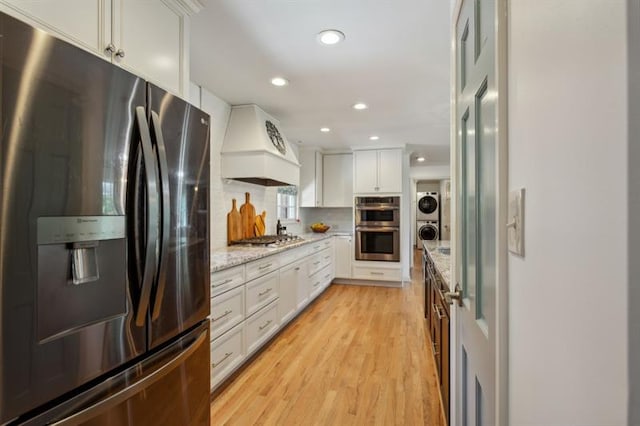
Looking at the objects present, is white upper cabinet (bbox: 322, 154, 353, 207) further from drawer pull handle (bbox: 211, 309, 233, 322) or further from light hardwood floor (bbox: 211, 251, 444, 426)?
drawer pull handle (bbox: 211, 309, 233, 322)

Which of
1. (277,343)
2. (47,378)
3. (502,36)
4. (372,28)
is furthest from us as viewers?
(277,343)

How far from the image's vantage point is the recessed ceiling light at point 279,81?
105 inches

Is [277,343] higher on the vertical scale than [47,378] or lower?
lower

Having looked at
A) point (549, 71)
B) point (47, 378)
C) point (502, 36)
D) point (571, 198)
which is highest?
point (502, 36)

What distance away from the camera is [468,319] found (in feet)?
3.48

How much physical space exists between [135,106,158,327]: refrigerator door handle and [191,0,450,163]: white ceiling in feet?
3.35

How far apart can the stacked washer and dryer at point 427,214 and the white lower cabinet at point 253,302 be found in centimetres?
698

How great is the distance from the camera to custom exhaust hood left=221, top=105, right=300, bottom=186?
10.4 ft

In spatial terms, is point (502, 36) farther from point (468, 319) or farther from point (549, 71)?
point (468, 319)

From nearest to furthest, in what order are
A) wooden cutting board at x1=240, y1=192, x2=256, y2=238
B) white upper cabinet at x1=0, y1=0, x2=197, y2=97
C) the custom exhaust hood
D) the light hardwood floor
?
white upper cabinet at x1=0, y1=0, x2=197, y2=97 → the light hardwood floor → the custom exhaust hood → wooden cutting board at x1=240, y1=192, x2=256, y2=238

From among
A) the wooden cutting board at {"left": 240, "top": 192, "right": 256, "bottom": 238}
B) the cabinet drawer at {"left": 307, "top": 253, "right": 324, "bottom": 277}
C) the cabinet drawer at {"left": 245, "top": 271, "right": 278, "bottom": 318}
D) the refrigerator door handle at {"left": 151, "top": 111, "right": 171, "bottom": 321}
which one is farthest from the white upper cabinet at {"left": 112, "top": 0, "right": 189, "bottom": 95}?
the cabinet drawer at {"left": 307, "top": 253, "right": 324, "bottom": 277}

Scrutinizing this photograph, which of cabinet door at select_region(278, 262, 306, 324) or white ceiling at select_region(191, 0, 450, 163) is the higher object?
white ceiling at select_region(191, 0, 450, 163)

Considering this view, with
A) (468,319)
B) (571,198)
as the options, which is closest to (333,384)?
(468,319)

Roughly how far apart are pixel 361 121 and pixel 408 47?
5.74 feet
